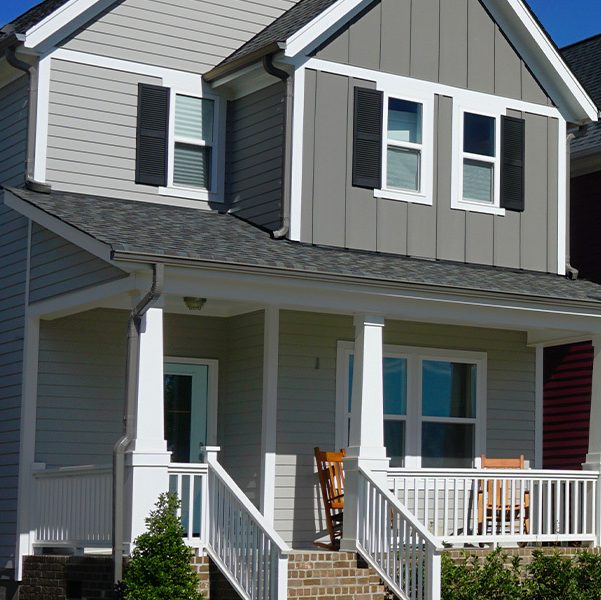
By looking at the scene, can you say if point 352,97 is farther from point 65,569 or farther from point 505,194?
point 65,569

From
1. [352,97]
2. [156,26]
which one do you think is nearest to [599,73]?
[352,97]

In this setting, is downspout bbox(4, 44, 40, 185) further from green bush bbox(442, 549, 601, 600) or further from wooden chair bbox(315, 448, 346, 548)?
green bush bbox(442, 549, 601, 600)

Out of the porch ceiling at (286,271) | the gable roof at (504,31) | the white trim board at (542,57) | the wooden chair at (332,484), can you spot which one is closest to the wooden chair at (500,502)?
the wooden chair at (332,484)

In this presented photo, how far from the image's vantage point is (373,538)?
13648 millimetres

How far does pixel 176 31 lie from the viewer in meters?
16.9

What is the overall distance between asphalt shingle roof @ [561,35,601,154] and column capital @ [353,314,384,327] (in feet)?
19.6

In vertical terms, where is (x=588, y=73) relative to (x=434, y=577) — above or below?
above

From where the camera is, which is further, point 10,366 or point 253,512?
point 10,366

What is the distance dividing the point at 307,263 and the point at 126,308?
264 cm

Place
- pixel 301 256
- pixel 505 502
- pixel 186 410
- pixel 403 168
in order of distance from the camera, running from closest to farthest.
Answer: pixel 301 256
pixel 505 502
pixel 186 410
pixel 403 168

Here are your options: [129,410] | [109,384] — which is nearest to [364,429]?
[129,410]

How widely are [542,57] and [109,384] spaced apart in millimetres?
7316

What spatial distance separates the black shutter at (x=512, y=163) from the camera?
57.4 ft

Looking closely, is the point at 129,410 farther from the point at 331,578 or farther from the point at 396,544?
the point at 396,544
